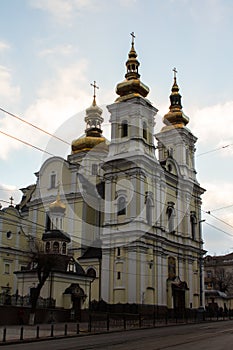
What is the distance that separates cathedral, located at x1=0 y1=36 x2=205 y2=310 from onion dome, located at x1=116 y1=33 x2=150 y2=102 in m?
0.09

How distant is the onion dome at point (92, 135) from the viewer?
179ft

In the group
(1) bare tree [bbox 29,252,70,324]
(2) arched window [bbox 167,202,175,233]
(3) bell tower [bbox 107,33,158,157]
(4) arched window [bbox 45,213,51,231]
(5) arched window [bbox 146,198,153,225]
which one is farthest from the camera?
(4) arched window [bbox 45,213,51,231]

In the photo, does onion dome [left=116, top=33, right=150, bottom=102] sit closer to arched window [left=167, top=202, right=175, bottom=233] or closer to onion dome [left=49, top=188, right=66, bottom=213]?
arched window [left=167, top=202, right=175, bottom=233]

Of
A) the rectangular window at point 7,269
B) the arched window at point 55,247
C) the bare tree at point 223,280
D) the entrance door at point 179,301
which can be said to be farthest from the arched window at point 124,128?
the bare tree at point 223,280

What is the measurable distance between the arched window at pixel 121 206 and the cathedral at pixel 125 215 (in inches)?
3.1

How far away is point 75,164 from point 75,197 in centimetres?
389

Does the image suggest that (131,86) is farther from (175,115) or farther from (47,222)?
(47,222)

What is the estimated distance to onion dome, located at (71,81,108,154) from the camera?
2152 inches

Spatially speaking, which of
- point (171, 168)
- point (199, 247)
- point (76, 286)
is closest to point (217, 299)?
point (199, 247)

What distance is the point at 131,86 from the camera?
4531 cm

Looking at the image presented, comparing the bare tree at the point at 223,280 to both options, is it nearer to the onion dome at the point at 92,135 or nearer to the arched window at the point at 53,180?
the onion dome at the point at 92,135

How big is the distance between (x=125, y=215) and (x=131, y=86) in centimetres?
1182

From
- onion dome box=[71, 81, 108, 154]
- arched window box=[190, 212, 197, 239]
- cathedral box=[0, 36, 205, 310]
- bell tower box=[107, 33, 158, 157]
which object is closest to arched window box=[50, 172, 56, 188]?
cathedral box=[0, 36, 205, 310]

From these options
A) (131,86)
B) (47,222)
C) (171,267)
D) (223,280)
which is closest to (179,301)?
(171,267)
